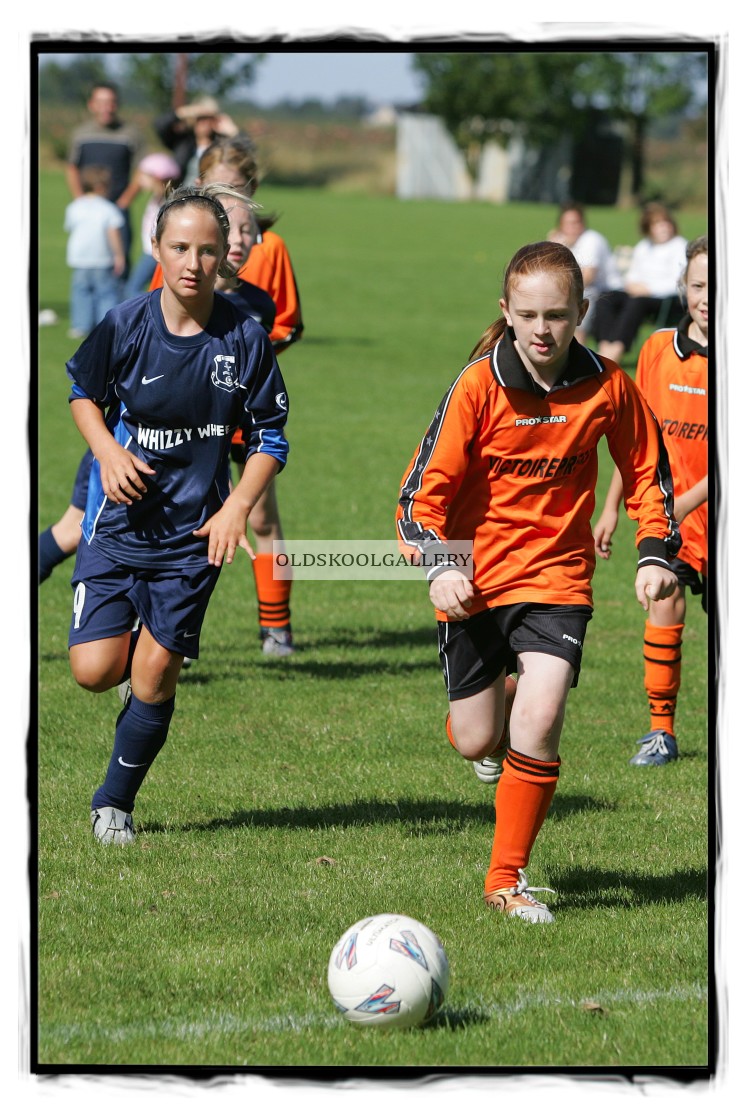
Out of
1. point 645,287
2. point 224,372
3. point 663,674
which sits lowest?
point 663,674

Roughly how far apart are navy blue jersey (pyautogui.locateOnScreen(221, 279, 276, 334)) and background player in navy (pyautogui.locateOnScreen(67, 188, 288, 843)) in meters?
2.11

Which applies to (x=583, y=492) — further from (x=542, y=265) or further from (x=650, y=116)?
(x=650, y=116)

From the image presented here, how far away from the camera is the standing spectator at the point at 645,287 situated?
17391 millimetres

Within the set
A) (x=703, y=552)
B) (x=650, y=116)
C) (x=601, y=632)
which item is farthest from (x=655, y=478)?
(x=650, y=116)

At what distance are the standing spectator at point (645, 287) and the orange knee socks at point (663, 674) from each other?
1098cm

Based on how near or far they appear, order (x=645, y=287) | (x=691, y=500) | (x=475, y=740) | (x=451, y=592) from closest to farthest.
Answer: (x=451, y=592) → (x=475, y=740) → (x=691, y=500) → (x=645, y=287)

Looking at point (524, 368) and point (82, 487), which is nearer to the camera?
point (524, 368)

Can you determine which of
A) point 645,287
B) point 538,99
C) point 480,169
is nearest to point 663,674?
point 645,287

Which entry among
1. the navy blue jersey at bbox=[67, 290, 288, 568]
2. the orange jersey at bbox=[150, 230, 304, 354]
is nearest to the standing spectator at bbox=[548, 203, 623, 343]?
the orange jersey at bbox=[150, 230, 304, 354]

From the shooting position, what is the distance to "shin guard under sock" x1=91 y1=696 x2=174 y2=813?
5332 millimetres

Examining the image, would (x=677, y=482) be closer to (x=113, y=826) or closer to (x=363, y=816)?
(x=363, y=816)

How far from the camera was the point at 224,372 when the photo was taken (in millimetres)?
5055

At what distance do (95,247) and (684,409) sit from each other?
12.5m

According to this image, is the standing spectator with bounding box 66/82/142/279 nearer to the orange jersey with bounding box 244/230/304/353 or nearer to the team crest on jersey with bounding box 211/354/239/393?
the orange jersey with bounding box 244/230/304/353
